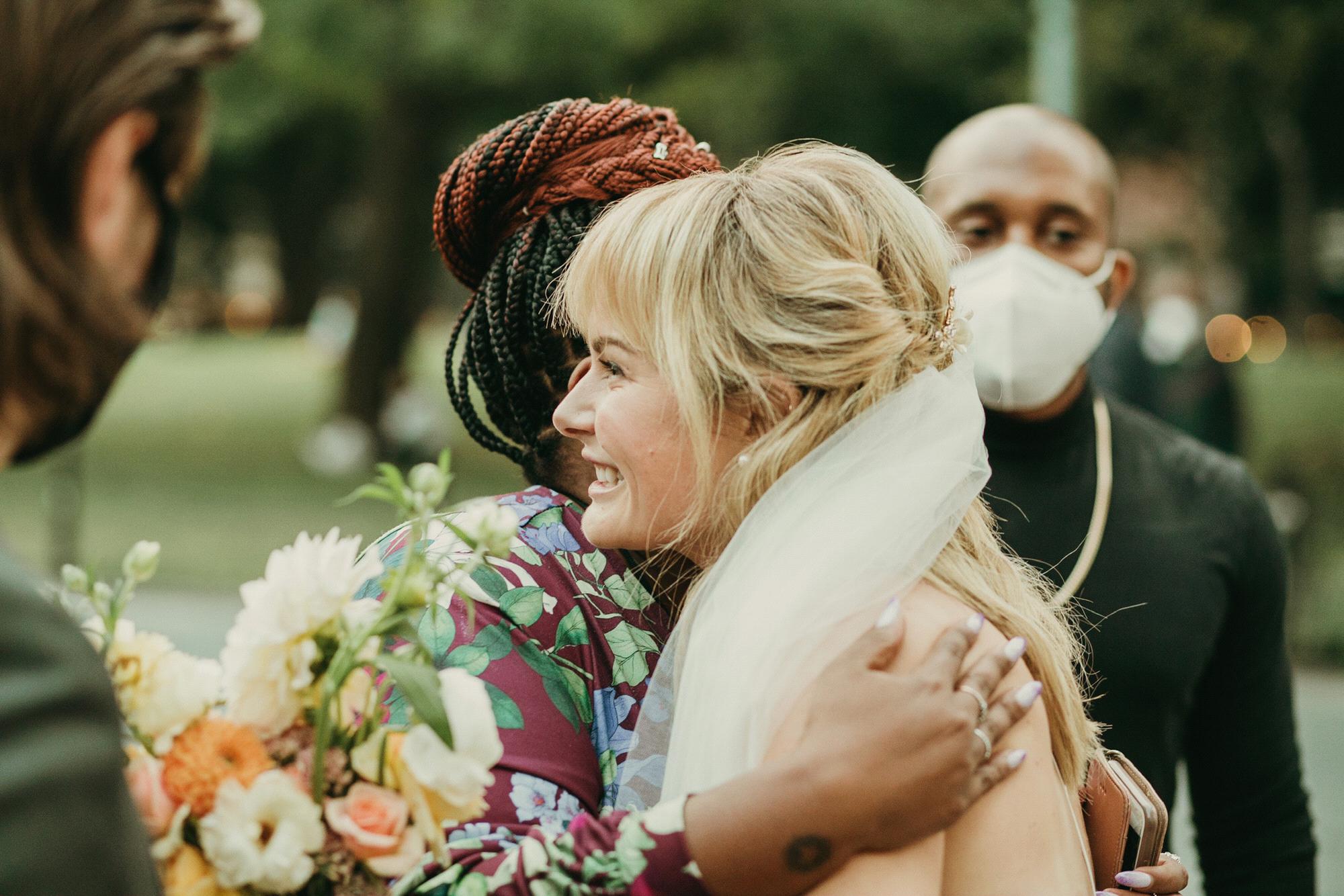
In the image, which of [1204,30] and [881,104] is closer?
[1204,30]

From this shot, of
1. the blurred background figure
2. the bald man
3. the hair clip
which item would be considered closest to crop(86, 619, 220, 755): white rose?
the hair clip

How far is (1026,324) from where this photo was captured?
3.13m

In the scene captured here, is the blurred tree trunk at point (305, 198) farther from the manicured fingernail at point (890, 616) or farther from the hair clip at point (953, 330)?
the manicured fingernail at point (890, 616)

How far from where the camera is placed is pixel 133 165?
1337 millimetres

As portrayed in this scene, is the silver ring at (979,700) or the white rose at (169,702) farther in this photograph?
the silver ring at (979,700)

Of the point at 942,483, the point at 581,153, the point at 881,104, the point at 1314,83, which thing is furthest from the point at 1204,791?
the point at 1314,83

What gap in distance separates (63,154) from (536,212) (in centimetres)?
128

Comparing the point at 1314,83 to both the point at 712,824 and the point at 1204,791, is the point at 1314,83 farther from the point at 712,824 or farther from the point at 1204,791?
the point at 712,824

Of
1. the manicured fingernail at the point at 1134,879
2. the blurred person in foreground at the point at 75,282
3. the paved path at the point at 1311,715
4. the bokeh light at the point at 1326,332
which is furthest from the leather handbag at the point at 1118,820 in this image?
the bokeh light at the point at 1326,332

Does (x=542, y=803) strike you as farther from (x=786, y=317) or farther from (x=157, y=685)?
(x=786, y=317)

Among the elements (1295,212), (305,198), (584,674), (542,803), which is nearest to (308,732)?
(542,803)

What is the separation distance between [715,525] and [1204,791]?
1.56 meters

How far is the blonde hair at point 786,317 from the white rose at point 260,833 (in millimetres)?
748

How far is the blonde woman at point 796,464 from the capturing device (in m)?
1.83
